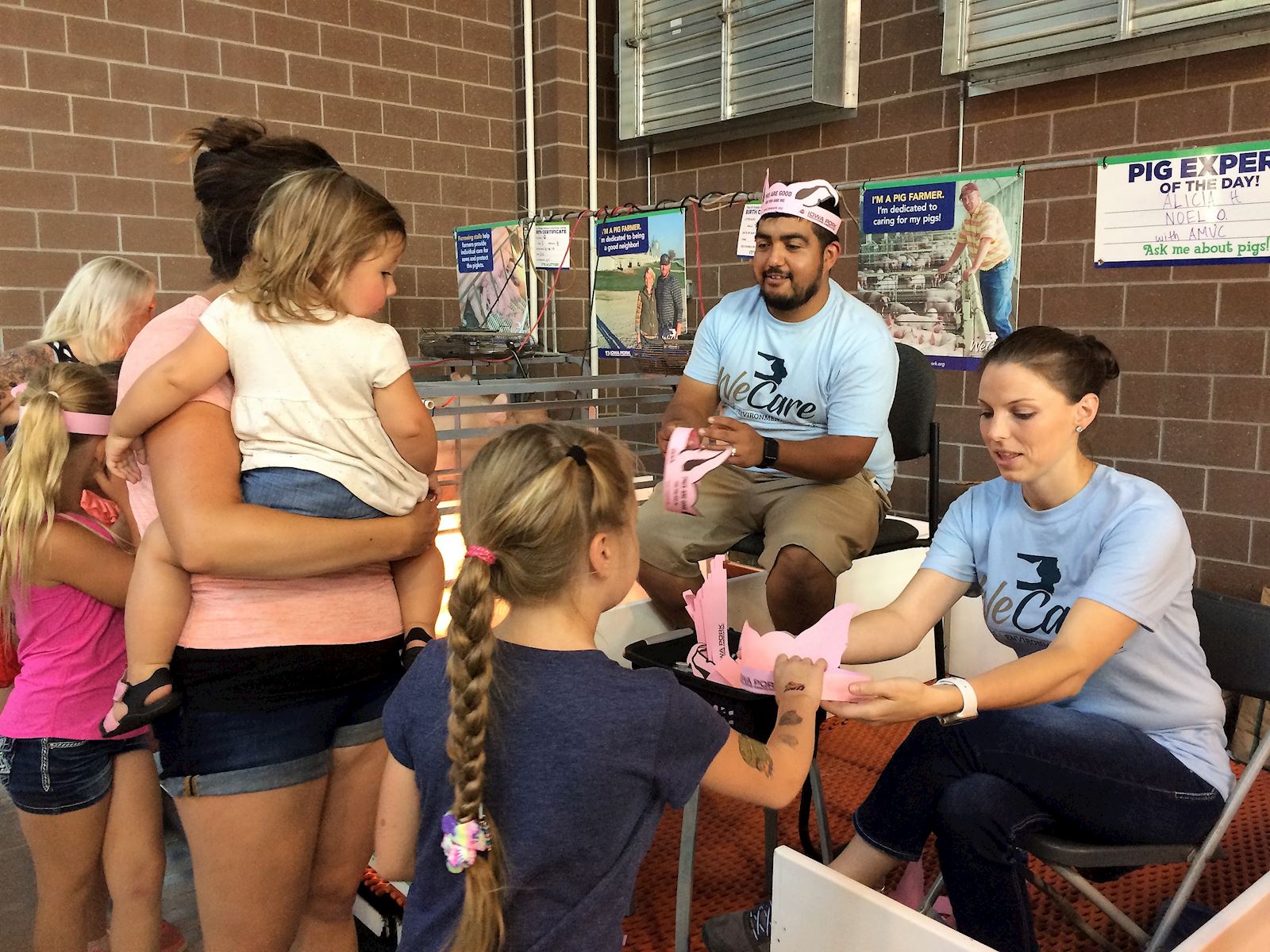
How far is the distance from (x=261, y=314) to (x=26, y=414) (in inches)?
27.0

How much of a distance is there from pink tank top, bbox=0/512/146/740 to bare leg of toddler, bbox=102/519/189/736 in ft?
1.48

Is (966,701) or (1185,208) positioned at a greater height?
(1185,208)

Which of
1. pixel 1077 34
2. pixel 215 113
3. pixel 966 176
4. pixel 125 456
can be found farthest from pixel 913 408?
pixel 215 113

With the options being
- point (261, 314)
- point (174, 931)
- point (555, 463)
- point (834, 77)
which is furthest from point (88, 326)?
point (834, 77)

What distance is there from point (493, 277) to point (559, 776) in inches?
159

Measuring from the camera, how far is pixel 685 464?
2.36 meters

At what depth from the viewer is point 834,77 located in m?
4.40

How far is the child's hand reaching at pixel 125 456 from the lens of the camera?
4.54 feet

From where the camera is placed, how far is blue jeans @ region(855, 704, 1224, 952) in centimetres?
153

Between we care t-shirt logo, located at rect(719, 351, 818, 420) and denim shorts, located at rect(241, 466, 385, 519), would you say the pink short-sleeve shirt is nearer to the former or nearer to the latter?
denim shorts, located at rect(241, 466, 385, 519)

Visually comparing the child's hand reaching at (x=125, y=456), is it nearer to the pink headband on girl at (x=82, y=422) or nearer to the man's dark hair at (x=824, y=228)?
the pink headband on girl at (x=82, y=422)

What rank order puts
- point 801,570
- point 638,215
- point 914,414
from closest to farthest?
point 801,570 < point 914,414 < point 638,215

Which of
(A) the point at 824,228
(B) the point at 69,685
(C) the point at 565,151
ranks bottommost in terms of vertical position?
(B) the point at 69,685

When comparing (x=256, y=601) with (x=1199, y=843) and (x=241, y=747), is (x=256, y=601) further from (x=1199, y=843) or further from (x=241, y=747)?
(x=1199, y=843)
